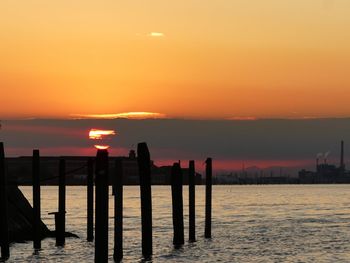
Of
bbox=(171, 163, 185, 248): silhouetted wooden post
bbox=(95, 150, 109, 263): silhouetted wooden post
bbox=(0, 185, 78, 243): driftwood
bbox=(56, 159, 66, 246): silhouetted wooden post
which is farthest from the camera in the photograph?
bbox=(0, 185, 78, 243): driftwood

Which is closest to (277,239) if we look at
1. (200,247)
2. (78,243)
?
(200,247)

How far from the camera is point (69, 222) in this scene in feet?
230

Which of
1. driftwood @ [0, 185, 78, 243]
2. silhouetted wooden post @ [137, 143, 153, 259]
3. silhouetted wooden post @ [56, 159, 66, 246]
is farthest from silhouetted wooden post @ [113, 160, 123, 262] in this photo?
driftwood @ [0, 185, 78, 243]

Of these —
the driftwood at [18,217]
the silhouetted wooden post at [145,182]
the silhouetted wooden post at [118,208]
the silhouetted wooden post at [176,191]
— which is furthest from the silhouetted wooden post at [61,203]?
the silhouetted wooden post at [145,182]

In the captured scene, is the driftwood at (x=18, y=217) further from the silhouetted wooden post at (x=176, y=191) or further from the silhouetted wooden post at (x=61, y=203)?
the silhouetted wooden post at (x=176, y=191)

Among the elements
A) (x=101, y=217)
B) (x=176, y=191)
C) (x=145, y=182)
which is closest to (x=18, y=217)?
(x=176, y=191)

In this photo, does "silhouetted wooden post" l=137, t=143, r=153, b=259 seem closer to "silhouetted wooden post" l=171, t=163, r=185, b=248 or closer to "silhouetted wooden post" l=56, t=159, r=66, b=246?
"silhouetted wooden post" l=56, t=159, r=66, b=246

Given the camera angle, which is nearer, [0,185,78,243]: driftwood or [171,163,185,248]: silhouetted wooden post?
[171,163,185,248]: silhouetted wooden post

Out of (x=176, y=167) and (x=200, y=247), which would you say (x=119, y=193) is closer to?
(x=176, y=167)

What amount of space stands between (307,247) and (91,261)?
13446 mm

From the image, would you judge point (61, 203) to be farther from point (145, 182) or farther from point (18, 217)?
point (145, 182)

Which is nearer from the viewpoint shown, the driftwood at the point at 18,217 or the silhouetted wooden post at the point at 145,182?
the silhouetted wooden post at the point at 145,182

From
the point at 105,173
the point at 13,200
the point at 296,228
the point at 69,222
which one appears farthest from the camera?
the point at 69,222

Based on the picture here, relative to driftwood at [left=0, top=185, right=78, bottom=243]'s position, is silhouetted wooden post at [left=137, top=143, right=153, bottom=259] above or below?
above
